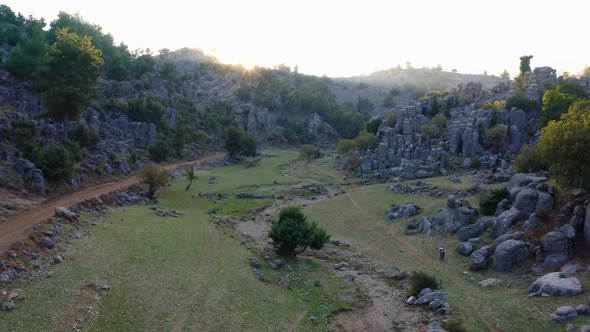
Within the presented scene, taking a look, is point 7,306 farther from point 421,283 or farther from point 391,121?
point 391,121

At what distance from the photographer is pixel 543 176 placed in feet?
144

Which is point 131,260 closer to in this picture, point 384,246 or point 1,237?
point 1,237

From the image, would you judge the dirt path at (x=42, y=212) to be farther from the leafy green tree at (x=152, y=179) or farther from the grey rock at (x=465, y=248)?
the grey rock at (x=465, y=248)

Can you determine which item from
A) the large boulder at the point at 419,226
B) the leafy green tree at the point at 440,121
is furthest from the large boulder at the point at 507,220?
the leafy green tree at the point at 440,121

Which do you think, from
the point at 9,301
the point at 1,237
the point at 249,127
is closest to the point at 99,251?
the point at 1,237

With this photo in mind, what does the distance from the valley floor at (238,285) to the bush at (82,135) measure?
76.7ft

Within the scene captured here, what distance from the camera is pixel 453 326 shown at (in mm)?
23500

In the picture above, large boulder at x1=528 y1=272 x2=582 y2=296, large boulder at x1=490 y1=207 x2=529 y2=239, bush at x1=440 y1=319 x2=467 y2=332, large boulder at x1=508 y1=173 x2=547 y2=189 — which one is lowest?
bush at x1=440 y1=319 x2=467 y2=332

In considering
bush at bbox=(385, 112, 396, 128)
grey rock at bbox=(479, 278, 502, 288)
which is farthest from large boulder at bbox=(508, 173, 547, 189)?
bush at bbox=(385, 112, 396, 128)

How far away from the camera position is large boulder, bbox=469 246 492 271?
1323 inches

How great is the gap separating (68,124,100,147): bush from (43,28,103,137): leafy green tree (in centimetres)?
187

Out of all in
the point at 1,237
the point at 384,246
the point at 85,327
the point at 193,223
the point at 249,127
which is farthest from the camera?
the point at 249,127

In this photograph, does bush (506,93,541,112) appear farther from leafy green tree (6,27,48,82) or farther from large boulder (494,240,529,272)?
leafy green tree (6,27,48,82)

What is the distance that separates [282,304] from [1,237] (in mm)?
20317
